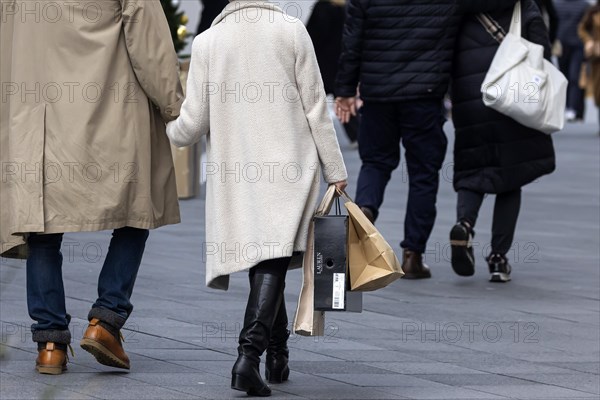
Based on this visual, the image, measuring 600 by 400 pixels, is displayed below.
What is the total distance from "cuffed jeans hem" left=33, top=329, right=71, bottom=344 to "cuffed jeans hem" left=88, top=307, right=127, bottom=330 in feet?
0.40

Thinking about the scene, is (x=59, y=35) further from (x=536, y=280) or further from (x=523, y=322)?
(x=536, y=280)

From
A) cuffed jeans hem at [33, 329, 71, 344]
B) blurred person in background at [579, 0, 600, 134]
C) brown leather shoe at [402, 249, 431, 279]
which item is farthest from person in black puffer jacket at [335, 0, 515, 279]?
blurred person in background at [579, 0, 600, 134]

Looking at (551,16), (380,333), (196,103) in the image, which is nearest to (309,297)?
(196,103)

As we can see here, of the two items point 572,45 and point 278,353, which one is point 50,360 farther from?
point 572,45

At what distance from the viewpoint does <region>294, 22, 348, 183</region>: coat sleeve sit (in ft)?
17.3

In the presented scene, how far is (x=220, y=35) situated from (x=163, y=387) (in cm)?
133

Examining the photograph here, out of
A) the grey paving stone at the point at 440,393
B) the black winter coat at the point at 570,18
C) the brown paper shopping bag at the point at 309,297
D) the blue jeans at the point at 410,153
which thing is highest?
the black winter coat at the point at 570,18

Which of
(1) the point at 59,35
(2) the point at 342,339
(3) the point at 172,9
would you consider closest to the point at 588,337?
(2) the point at 342,339

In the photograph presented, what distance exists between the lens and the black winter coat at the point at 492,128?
8.16 m

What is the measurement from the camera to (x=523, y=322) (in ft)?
23.2

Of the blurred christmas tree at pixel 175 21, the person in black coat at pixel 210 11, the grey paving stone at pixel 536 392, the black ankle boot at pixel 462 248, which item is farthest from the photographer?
the person in black coat at pixel 210 11

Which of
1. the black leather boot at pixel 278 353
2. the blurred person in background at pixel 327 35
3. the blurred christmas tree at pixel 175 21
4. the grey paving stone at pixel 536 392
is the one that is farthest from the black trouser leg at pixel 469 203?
the blurred person in background at pixel 327 35

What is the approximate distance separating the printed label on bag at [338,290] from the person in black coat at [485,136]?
2930 mm

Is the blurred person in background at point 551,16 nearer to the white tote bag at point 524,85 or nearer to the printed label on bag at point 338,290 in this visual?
the white tote bag at point 524,85
